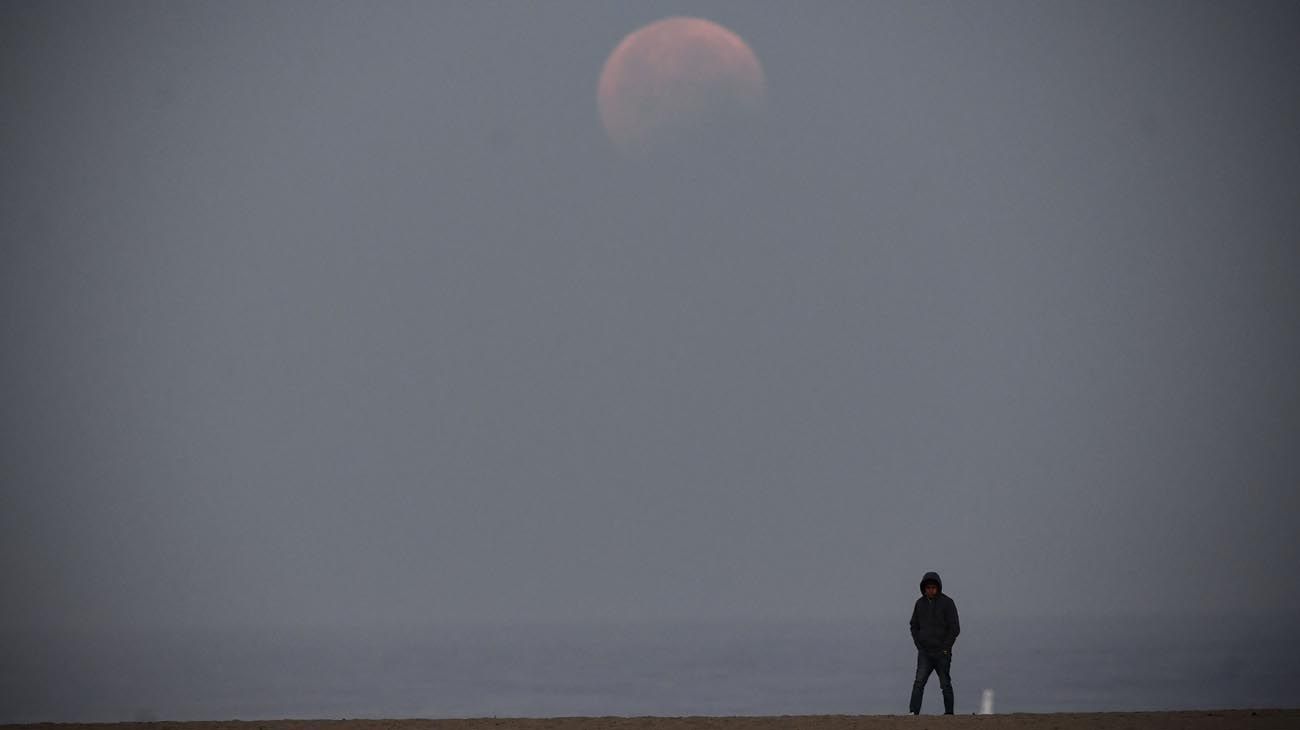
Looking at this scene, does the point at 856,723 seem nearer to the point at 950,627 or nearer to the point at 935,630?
the point at 935,630

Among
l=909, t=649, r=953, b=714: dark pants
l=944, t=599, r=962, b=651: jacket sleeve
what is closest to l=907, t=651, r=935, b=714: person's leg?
l=909, t=649, r=953, b=714: dark pants

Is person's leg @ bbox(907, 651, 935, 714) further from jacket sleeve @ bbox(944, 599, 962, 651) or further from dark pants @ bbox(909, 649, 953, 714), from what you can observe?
jacket sleeve @ bbox(944, 599, 962, 651)

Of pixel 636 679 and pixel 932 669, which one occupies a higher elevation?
pixel 636 679

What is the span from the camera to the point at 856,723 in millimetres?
20984

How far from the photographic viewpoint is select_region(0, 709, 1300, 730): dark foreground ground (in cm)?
2062

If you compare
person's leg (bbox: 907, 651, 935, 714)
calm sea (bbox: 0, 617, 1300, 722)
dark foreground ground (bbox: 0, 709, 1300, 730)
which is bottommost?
dark foreground ground (bbox: 0, 709, 1300, 730)

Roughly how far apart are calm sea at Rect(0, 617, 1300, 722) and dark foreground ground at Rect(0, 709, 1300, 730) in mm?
39186

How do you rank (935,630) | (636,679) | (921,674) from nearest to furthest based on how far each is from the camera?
(935,630)
(921,674)
(636,679)

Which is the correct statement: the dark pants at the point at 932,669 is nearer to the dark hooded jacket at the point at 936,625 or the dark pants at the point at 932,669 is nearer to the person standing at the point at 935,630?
the person standing at the point at 935,630

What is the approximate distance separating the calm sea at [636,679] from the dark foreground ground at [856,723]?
39.2m

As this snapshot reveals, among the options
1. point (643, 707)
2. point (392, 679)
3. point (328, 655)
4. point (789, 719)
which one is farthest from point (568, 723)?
point (328, 655)

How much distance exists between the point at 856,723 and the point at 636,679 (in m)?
88.0

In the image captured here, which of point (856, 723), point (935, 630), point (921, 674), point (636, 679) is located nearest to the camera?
point (856, 723)

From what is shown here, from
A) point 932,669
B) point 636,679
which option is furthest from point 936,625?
point 636,679
